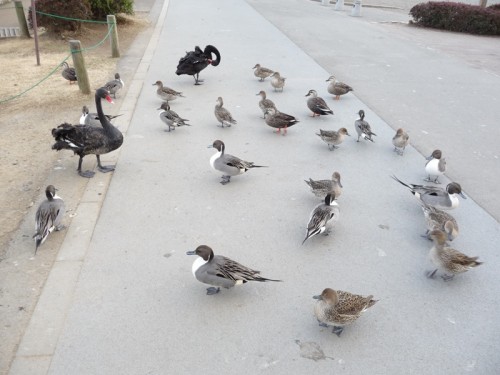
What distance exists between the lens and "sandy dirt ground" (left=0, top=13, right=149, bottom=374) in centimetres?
384

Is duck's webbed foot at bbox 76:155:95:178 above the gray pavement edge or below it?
above

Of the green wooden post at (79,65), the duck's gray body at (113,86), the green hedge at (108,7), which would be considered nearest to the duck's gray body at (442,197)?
the duck's gray body at (113,86)

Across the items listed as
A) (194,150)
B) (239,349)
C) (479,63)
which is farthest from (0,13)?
(239,349)

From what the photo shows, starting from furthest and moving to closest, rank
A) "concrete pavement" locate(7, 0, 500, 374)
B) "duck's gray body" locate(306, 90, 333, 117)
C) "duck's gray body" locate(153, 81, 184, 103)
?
A: "duck's gray body" locate(153, 81, 184, 103) → "duck's gray body" locate(306, 90, 333, 117) → "concrete pavement" locate(7, 0, 500, 374)

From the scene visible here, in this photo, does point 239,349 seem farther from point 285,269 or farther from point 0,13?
point 0,13

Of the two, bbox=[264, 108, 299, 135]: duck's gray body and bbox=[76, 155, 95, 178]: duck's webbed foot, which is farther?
bbox=[264, 108, 299, 135]: duck's gray body

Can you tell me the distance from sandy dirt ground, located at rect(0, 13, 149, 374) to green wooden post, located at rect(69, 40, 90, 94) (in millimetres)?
247

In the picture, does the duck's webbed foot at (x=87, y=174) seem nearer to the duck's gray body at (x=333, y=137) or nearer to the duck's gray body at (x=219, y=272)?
the duck's gray body at (x=219, y=272)

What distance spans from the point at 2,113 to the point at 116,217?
516 centimetres

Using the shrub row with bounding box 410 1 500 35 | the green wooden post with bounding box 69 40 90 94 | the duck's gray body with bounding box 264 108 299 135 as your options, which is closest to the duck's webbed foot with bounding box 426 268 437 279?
the duck's gray body with bounding box 264 108 299 135

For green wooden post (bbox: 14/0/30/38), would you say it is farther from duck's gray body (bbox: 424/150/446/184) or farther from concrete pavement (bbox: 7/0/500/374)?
duck's gray body (bbox: 424/150/446/184)

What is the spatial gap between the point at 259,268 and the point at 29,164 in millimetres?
4217

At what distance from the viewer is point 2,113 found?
8.42 meters

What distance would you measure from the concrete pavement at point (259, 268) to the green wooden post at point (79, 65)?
1870 millimetres
